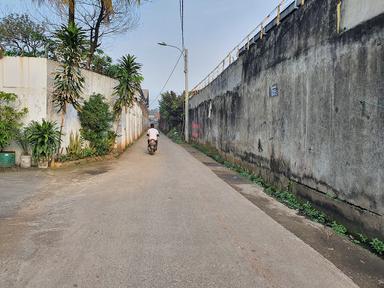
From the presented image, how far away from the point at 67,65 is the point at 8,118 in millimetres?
2711

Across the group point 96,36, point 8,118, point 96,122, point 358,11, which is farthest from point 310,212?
point 96,36

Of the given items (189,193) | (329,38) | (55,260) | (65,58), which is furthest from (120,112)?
(55,260)

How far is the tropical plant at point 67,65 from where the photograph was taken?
12852mm

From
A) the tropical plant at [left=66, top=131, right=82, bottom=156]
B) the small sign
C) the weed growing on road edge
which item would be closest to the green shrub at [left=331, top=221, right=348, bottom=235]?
the weed growing on road edge

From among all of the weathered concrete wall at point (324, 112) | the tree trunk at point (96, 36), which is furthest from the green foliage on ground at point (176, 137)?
the weathered concrete wall at point (324, 112)

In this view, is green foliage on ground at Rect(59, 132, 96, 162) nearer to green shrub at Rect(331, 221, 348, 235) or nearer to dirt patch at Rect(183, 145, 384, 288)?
dirt patch at Rect(183, 145, 384, 288)

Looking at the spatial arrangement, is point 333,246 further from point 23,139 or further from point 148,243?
point 23,139

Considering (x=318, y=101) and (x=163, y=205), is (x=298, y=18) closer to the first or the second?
(x=318, y=101)

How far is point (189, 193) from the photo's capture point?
8781 millimetres

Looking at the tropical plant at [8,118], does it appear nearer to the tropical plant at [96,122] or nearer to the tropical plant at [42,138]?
the tropical plant at [42,138]

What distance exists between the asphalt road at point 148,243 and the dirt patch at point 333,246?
184 millimetres

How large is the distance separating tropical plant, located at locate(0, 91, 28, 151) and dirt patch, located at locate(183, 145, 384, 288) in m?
8.06

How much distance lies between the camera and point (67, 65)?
42.5 ft

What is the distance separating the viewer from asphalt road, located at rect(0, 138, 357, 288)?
3.93 metres
